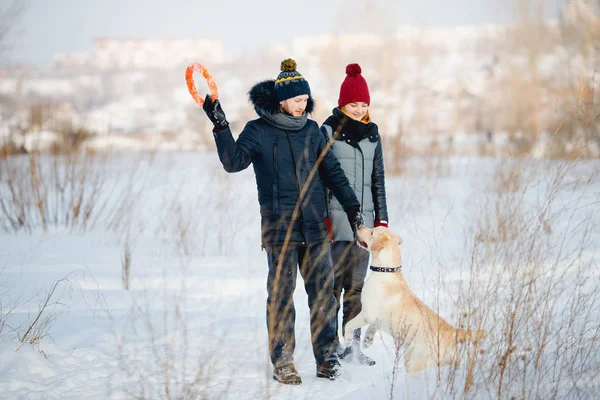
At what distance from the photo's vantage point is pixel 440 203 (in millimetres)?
10844

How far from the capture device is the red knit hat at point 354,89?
12.5 feet

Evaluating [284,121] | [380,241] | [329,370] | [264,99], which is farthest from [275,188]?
[329,370]

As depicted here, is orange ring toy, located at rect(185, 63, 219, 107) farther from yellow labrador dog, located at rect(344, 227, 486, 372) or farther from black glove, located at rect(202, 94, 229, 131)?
yellow labrador dog, located at rect(344, 227, 486, 372)

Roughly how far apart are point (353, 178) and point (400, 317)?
1081mm

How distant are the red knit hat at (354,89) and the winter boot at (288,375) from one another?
5.93 ft

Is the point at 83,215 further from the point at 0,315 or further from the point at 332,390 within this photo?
the point at 332,390

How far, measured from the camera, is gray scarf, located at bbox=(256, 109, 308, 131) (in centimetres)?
330

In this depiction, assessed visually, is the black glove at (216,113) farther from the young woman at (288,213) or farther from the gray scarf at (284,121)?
the gray scarf at (284,121)

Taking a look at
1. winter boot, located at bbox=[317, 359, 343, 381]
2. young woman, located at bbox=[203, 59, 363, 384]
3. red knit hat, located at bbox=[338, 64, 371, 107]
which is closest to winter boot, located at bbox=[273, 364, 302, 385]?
young woman, located at bbox=[203, 59, 363, 384]

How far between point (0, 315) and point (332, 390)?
220 cm

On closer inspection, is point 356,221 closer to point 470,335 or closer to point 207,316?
point 470,335

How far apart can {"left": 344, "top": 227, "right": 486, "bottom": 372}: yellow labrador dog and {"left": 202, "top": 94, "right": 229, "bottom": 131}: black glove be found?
3.52ft

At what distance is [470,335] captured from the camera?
2.84 m

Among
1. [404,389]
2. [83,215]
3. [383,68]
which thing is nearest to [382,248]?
[404,389]
